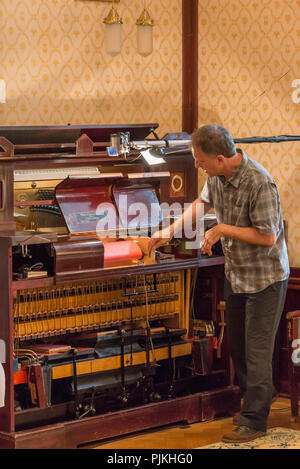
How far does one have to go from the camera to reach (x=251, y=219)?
4270 millimetres

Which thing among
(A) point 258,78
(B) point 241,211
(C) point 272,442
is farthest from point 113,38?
(C) point 272,442

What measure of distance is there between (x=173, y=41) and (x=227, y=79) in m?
0.47

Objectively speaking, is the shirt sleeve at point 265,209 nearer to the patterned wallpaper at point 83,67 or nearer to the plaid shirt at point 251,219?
the plaid shirt at point 251,219

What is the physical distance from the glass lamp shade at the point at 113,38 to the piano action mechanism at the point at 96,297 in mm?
628

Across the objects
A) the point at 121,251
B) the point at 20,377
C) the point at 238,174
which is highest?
the point at 238,174

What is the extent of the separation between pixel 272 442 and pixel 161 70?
8.71 feet

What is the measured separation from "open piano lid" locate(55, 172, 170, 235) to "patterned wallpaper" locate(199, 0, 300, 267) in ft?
3.34

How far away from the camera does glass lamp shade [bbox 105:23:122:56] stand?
5.17 m

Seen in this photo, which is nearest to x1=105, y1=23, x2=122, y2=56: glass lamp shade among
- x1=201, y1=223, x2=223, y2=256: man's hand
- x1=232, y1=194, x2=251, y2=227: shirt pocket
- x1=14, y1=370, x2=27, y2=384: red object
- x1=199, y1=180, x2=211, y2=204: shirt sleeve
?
x1=199, y1=180, x2=211, y2=204: shirt sleeve

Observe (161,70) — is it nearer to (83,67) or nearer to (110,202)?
(83,67)

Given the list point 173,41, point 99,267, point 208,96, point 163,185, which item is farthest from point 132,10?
point 99,267

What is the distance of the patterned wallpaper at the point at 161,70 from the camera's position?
5.10 metres

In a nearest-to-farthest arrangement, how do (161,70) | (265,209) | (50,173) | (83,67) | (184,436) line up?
(265,209)
(50,173)
(184,436)
(83,67)
(161,70)
